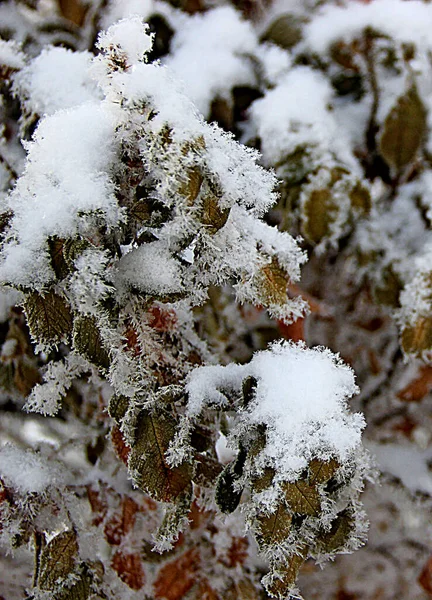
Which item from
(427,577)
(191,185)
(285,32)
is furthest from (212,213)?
(427,577)

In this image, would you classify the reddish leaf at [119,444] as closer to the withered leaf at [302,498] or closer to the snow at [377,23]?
the withered leaf at [302,498]

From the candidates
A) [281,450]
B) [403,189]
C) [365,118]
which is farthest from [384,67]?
[281,450]

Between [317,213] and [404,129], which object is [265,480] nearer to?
[317,213]

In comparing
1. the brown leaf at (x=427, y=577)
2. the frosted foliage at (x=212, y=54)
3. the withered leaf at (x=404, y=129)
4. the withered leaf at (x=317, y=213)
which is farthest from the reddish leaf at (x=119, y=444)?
the brown leaf at (x=427, y=577)

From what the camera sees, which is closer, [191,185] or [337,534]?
[191,185]

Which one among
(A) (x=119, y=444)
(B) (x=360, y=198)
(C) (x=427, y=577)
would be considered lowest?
(C) (x=427, y=577)

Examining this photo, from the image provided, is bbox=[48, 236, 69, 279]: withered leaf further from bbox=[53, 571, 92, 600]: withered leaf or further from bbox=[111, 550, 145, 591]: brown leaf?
bbox=[111, 550, 145, 591]: brown leaf

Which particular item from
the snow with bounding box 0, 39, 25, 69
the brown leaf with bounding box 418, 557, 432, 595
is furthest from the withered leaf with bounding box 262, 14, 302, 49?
the brown leaf with bounding box 418, 557, 432, 595
